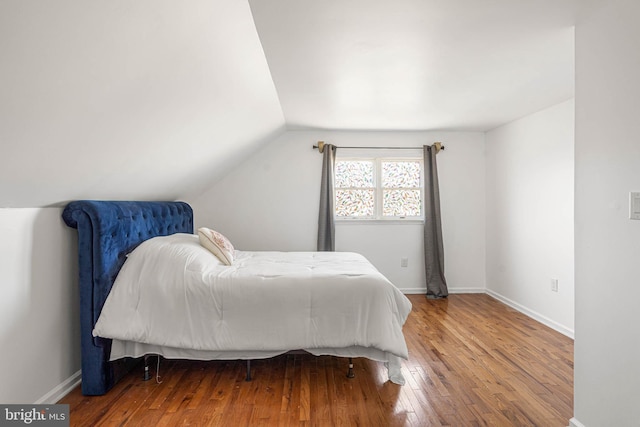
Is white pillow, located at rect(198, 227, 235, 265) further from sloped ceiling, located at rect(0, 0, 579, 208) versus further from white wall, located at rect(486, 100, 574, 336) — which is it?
white wall, located at rect(486, 100, 574, 336)

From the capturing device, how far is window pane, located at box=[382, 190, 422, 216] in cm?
475

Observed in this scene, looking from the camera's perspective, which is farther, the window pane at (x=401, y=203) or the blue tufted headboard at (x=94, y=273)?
the window pane at (x=401, y=203)

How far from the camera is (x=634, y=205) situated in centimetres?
149

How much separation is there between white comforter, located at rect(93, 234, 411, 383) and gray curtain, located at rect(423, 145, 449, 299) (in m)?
2.33

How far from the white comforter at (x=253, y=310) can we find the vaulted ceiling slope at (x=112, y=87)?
69 centimetres

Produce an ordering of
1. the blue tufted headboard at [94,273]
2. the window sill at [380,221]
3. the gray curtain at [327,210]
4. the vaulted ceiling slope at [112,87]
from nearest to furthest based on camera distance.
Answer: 1. the vaulted ceiling slope at [112,87]
2. the blue tufted headboard at [94,273]
3. the gray curtain at [327,210]
4. the window sill at [380,221]

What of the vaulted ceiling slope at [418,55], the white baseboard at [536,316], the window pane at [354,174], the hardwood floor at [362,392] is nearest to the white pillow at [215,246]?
the hardwood floor at [362,392]

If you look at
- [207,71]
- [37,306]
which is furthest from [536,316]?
[37,306]

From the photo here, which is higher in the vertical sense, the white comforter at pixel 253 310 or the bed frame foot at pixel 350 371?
the white comforter at pixel 253 310

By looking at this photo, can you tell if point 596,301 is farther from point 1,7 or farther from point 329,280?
point 1,7

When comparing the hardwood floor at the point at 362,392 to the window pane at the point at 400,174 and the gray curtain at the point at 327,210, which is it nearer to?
the gray curtain at the point at 327,210

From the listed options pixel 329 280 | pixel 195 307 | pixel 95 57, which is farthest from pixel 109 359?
pixel 95 57

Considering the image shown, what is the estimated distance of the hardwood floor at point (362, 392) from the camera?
1.92 metres

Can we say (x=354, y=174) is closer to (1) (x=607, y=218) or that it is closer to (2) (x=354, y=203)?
(2) (x=354, y=203)
